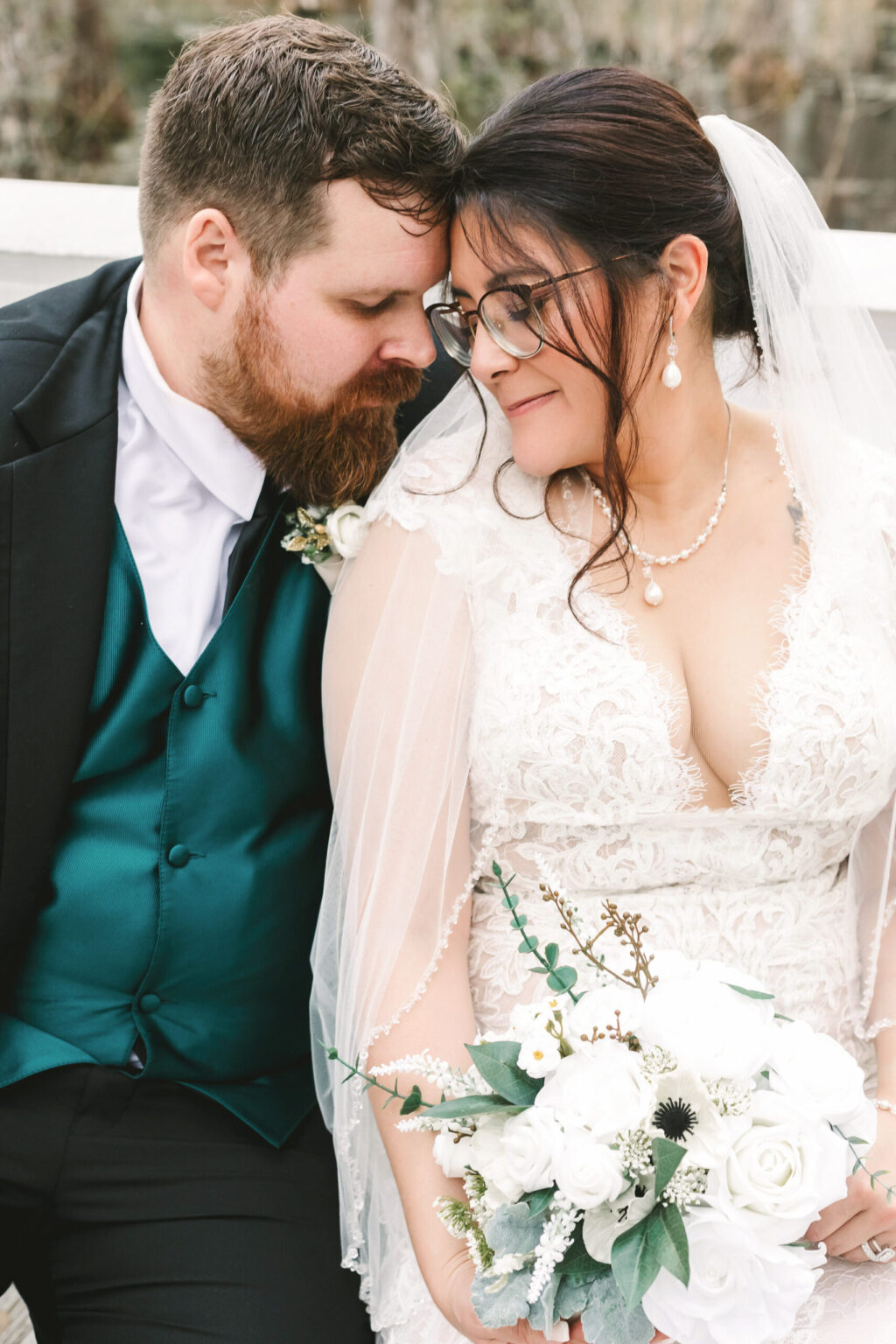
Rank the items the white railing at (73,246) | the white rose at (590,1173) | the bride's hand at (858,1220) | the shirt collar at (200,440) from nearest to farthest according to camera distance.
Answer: the white rose at (590,1173), the bride's hand at (858,1220), the shirt collar at (200,440), the white railing at (73,246)

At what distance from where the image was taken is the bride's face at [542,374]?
5.43ft

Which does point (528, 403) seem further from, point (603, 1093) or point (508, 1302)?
point (508, 1302)

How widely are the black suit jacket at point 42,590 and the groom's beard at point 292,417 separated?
20 centimetres

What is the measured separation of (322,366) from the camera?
1.96 m

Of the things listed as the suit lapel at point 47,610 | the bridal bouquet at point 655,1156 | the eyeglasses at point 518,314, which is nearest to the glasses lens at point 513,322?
the eyeglasses at point 518,314

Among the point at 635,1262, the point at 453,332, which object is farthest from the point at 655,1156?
the point at 453,332

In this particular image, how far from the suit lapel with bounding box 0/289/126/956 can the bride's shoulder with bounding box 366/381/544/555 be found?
0.43 meters

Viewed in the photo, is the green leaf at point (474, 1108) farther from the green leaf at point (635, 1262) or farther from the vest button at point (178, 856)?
the vest button at point (178, 856)

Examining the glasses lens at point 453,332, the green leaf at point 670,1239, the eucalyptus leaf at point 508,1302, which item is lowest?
the eucalyptus leaf at point 508,1302

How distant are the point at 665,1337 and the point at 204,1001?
0.83 metres

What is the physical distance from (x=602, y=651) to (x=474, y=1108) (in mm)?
696

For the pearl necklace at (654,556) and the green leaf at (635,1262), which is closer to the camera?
the green leaf at (635,1262)

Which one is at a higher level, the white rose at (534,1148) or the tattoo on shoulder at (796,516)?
the tattoo on shoulder at (796,516)

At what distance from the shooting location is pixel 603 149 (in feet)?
5.32
